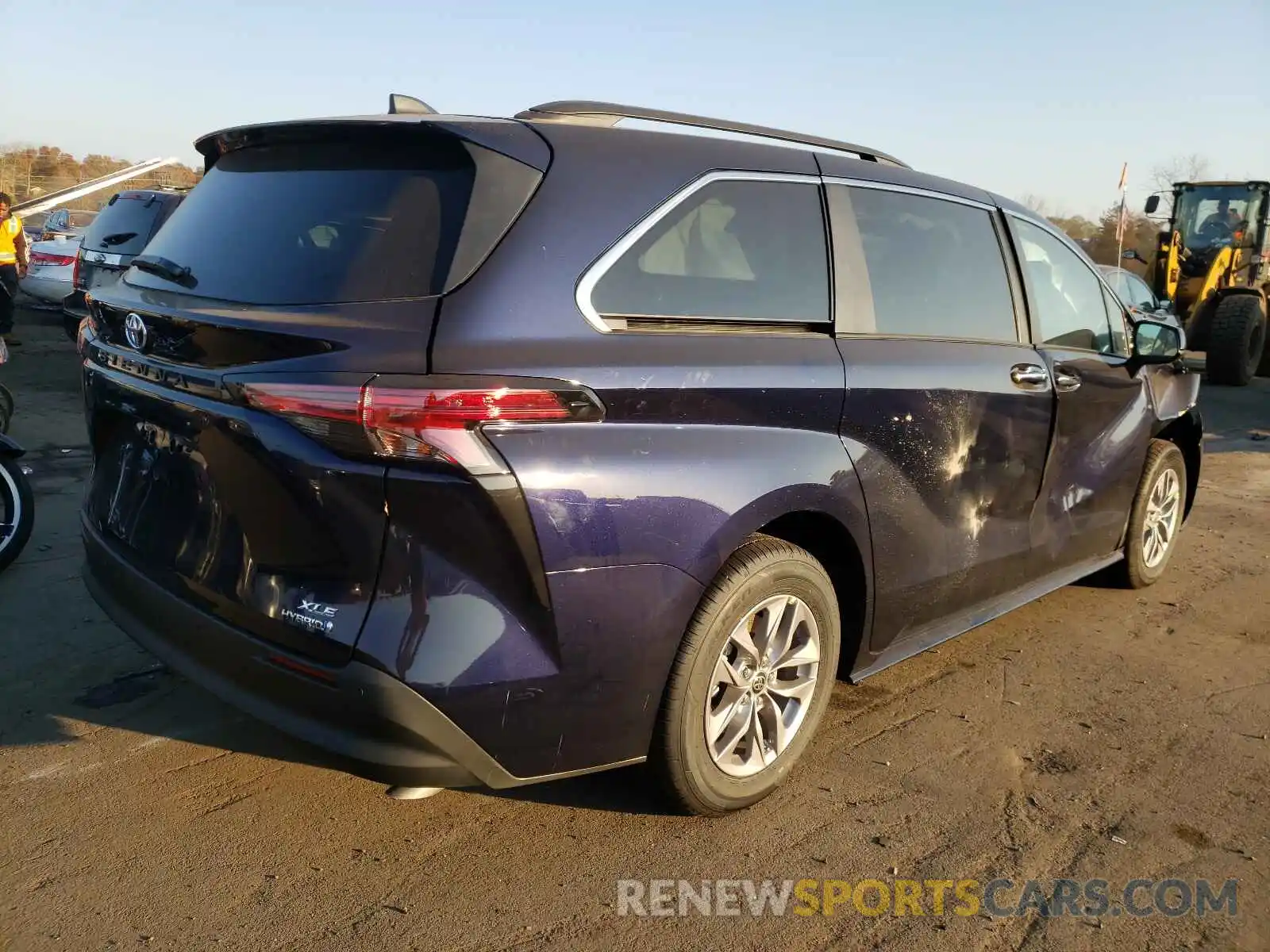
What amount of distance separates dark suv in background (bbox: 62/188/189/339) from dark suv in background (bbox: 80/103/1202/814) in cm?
722

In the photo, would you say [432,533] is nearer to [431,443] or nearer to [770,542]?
[431,443]

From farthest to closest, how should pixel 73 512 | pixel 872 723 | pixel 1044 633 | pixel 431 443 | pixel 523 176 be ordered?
pixel 73 512, pixel 1044 633, pixel 872 723, pixel 523 176, pixel 431 443

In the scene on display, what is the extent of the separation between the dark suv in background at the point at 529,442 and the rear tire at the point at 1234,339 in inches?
514

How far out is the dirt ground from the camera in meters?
2.55

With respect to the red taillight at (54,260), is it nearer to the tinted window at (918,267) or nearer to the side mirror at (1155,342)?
the tinted window at (918,267)

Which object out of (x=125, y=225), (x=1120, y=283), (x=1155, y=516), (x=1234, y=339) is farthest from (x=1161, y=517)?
(x=1234, y=339)

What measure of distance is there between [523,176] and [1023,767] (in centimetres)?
251

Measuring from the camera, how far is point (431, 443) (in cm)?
226

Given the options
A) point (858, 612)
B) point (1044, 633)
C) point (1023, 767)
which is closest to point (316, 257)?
point (858, 612)

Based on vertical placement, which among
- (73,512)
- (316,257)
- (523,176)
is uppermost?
(523,176)

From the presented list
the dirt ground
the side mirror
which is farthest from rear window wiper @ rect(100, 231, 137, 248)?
the side mirror

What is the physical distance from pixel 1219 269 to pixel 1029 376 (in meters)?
14.5

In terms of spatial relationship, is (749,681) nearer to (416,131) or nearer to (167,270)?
(416,131)

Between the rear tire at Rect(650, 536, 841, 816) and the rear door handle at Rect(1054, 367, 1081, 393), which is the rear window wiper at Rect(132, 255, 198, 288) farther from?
the rear door handle at Rect(1054, 367, 1081, 393)
